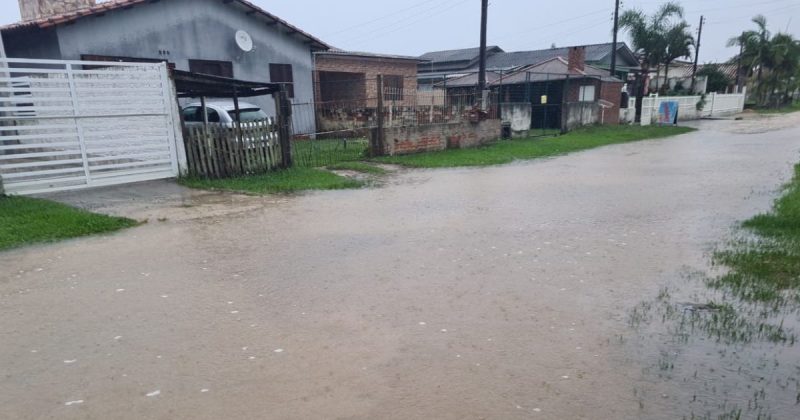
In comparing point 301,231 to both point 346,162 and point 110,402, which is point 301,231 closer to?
point 110,402

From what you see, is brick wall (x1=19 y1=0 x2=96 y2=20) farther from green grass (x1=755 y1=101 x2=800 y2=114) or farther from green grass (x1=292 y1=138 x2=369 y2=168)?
green grass (x1=755 y1=101 x2=800 y2=114)

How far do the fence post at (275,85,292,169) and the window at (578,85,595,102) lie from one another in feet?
59.0

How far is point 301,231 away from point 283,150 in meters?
5.24

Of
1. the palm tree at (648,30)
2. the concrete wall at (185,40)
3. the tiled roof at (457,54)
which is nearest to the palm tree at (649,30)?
the palm tree at (648,30)

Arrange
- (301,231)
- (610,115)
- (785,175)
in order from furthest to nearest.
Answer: (610,115) → (785,175) → (301,231)

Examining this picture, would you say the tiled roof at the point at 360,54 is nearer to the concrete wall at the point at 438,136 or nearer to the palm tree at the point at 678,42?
the concrete wall at the point at 438,136

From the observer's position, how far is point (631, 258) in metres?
5.55

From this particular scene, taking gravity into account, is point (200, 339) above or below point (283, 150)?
below

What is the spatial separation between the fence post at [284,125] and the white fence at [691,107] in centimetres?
2144

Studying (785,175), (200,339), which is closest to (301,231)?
(200,339)

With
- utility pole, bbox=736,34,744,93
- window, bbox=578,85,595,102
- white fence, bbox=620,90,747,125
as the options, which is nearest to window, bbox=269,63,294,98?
window, bbox=578,85,595,102

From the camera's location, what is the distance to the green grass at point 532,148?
1376 cm

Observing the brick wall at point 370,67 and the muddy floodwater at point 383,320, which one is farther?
the brick wall at point 370,67

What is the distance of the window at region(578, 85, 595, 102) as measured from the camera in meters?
25.2
